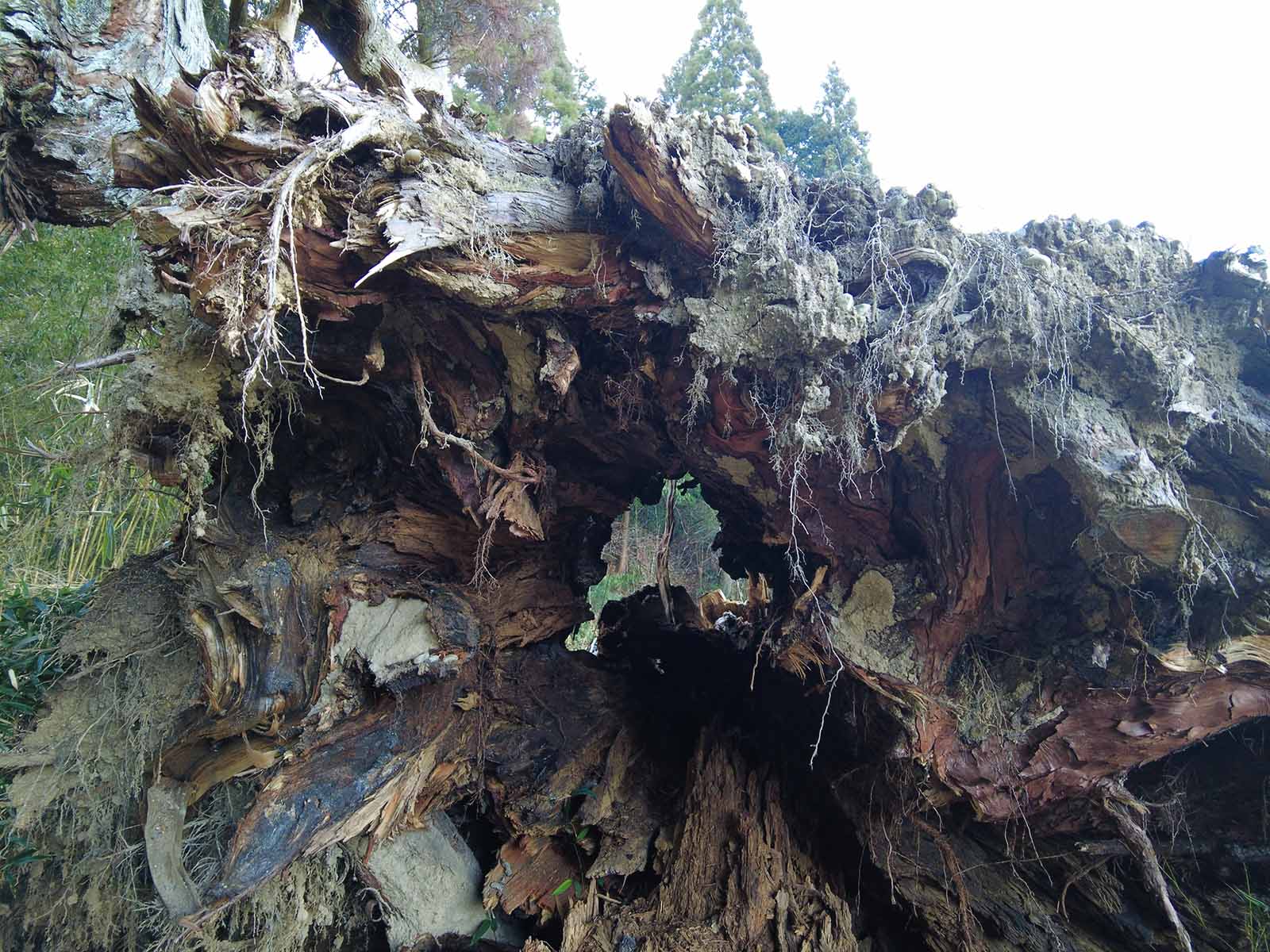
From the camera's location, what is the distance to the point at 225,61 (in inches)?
89.2

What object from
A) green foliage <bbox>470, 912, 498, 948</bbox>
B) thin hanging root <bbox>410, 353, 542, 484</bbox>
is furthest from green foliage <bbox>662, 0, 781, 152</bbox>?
green foliage <bbox>470, 912, 498, 948</bbox>

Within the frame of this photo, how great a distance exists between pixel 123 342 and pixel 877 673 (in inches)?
145

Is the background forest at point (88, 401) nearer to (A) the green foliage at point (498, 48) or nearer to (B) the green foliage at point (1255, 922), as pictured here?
(A) the green foliage at point (498, 48)

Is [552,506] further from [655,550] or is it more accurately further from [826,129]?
[826,129]

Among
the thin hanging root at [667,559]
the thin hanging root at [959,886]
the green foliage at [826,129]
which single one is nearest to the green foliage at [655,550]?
the thin hanging root at [667,559]

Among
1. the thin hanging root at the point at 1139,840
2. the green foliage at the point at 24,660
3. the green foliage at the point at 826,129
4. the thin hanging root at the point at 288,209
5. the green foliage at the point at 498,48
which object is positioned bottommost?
the green foliage at the point at 24,660

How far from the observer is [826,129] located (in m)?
10.6

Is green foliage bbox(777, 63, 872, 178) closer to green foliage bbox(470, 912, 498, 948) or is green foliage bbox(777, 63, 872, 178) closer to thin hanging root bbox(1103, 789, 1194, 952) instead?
thin hanging root bbox(1103, 789, 1194, 952)

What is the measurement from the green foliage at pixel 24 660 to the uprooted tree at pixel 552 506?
0.44 ft

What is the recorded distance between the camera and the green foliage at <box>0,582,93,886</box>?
299 centimetres

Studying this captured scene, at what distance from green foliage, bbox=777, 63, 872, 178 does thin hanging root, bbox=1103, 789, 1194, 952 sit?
391 inches

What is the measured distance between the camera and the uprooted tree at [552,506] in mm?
2451

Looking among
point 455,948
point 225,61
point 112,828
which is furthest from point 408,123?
point 455,948

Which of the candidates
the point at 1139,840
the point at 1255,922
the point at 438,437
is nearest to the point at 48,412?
the point at 438,437
